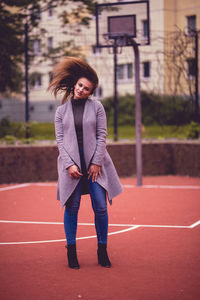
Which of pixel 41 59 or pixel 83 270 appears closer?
pixel 83 270

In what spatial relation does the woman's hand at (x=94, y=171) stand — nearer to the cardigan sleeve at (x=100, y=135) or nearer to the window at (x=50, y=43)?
the cardigan sleeve at (x=100, y=135)

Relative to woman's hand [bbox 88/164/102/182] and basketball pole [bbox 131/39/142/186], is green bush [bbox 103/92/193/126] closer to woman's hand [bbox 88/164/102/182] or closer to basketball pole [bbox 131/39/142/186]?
basketball pole [bbox 131/39/142/186]

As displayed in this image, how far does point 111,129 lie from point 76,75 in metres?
7.28

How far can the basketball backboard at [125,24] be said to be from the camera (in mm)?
11156

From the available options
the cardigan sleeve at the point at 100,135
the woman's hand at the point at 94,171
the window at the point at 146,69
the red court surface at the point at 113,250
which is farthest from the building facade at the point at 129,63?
the woman's hand at the point at 94,171

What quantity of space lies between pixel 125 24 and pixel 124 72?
223 centimetres

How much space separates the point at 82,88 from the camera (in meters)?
5.57

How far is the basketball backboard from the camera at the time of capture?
1116 cm

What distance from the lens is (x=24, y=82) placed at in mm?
12812

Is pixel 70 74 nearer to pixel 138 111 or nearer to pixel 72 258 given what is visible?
pixel 72 258

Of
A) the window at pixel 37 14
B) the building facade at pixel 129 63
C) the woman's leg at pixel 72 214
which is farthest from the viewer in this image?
the window at pixel 37 14

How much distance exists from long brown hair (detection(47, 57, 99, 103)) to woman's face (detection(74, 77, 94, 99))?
48 millimetres

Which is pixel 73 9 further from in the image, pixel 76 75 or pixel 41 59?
pixel 76 75

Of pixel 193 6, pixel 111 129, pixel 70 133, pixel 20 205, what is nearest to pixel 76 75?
pixel 70 133
